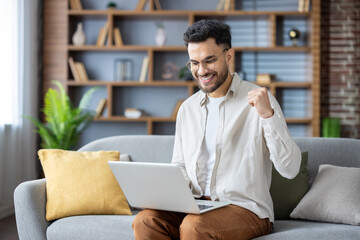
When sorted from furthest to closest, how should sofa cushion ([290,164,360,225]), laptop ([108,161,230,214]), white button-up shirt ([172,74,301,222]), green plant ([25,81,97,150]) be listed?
green plant ([25,81,97,150])
sofa cushion ([290,164,360,225])
white button-up shirt ([172,74,301,222])
laptop ([108,161,230,214])

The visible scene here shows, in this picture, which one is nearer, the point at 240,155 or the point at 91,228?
the point at 240,155

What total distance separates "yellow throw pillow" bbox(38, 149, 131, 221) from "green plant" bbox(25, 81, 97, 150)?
219 centimetres

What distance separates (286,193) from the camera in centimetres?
252

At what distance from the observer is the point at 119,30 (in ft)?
17.8

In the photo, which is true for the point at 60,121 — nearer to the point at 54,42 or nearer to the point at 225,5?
the point at 54,42

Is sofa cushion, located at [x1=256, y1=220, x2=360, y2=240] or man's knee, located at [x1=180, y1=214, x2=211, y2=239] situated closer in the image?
man's knee, located at [x1=180, y1=214, x2=211, y2=239]

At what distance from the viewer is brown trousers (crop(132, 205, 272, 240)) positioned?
1763 mm

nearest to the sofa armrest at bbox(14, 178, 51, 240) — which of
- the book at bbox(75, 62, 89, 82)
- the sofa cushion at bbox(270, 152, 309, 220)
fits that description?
the sofa cushion at bbox(270, 152, 309, 220)

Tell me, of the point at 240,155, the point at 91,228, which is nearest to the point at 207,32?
the point at 240,155

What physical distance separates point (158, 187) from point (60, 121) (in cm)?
323

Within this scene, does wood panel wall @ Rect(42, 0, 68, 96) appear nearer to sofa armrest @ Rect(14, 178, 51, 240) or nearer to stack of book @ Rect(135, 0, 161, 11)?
stack of book @ Rect(135, 0, 161, 11)

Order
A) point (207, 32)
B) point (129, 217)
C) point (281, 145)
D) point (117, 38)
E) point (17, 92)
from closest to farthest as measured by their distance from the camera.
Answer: point (281, 145)
point (207, 32)
point (129, 217)
point (17, 92)
point (117, 38)

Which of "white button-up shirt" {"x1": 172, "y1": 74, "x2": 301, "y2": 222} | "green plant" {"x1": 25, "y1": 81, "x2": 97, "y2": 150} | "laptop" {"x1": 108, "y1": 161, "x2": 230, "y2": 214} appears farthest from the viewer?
"green plant" {"x1": 25, "y1": 81, "x2": 97, "y2": 150}

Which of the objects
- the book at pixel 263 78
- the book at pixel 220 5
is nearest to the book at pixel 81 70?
the book at pixel 220 5
